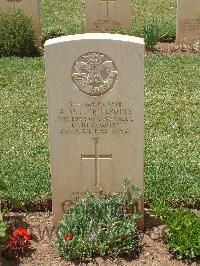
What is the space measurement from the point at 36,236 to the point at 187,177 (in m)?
1.62

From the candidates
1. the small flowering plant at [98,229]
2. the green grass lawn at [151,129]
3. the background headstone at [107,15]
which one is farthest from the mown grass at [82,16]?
the small flowering plant at [98,229]

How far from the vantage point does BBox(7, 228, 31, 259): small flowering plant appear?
15.4ft

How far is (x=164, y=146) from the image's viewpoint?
6.67 meters

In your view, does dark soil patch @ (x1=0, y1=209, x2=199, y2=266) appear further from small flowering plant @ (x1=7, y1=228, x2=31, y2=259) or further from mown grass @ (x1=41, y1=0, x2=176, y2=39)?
mown grass @ (x1=41, y1=0, x2=176, y2=39)

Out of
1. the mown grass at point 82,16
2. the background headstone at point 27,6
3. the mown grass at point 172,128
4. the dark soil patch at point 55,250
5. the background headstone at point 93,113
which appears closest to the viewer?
the background headstone at point 93,113

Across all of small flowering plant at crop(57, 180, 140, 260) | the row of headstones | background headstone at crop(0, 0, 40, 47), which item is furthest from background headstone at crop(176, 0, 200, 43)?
small flowering plant at crop(57, 180, 140, 260)

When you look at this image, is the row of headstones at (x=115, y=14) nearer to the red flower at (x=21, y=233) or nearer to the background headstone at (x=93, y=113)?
the background headstone at (x=93, y=113)

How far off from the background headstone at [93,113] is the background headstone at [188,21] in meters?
6.38

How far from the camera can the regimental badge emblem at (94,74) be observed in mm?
4602

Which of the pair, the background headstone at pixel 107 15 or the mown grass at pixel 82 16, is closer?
the background headstone at pixel 107 15

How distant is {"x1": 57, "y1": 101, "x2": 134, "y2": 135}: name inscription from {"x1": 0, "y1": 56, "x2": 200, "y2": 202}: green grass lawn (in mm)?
944

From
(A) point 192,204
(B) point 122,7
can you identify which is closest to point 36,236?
(A) point 192,204

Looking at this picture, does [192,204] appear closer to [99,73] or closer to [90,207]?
[90,207]

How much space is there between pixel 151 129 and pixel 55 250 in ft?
8.72
